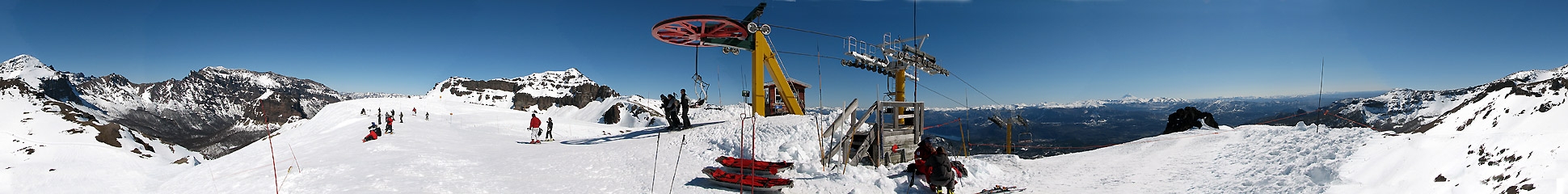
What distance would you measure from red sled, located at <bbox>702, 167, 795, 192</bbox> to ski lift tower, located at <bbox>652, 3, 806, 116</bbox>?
6704 mm

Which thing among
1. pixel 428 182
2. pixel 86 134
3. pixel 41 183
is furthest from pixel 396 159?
pixel 86 134

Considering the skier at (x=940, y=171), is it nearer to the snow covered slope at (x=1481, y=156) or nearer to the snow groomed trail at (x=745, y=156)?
the snow groomed trail at (x=745, y=156)

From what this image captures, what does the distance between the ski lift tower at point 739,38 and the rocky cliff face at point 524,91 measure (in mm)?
68613

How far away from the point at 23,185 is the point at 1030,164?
19885 millimetres

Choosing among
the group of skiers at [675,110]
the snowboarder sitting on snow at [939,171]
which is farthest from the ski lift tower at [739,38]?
the snowboarder sitting on snow at [939,171]

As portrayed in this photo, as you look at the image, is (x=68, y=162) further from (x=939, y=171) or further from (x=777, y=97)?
(x=777, y=97)

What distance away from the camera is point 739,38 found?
19.0 meters

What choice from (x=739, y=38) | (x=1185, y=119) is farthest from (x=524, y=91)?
(x=1185, y=119)

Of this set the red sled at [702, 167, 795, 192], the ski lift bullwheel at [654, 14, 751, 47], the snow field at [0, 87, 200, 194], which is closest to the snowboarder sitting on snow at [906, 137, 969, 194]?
the red sled at [702, 167, 795, 192]

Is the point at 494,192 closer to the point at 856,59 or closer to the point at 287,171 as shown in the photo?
the point at 287,171

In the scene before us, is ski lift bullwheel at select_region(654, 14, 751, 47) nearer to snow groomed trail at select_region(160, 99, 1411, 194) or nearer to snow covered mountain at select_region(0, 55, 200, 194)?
snow groomed trail at select_region(160, 99, 1411, 194)

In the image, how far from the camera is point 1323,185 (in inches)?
287

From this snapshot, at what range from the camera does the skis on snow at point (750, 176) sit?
8.37 m

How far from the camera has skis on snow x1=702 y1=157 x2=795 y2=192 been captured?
837 cm
